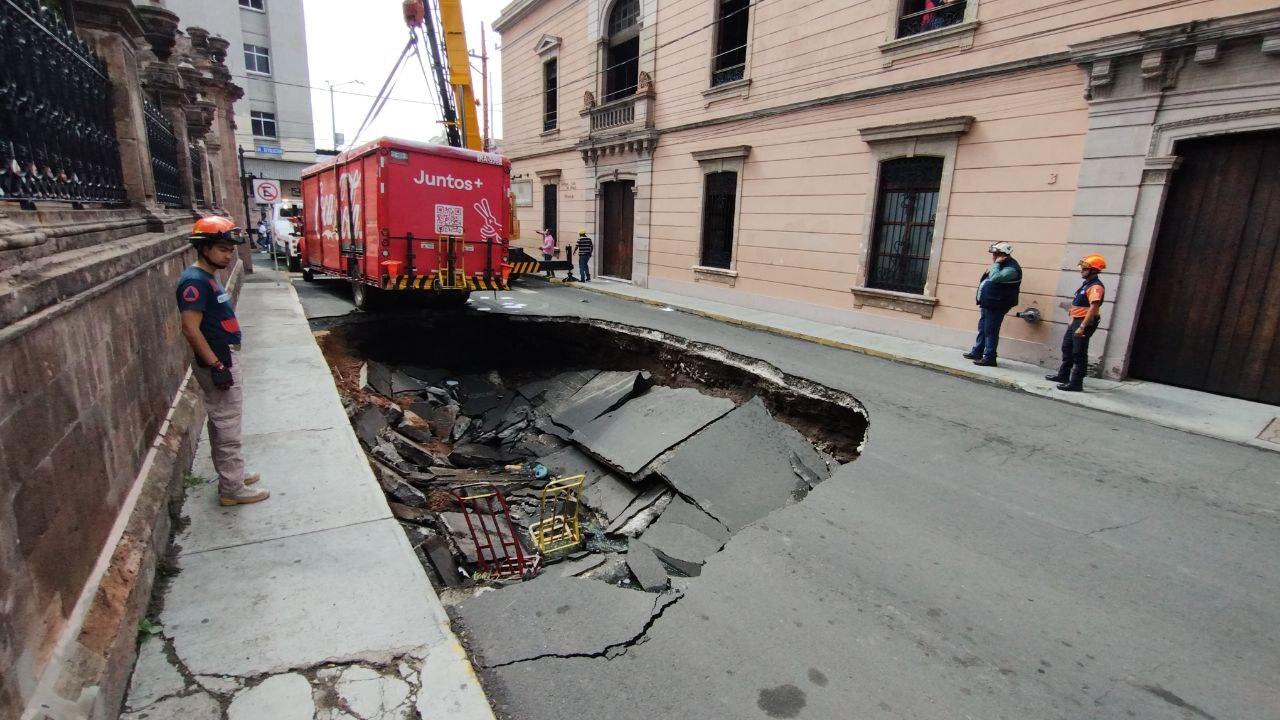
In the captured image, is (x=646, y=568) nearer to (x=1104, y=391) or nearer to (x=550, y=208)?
(x=1104, y=391)

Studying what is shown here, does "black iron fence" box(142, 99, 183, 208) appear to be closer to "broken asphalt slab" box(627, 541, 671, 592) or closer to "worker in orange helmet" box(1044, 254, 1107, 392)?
"broken asphalt slab" box(627, 541, 671, 592)

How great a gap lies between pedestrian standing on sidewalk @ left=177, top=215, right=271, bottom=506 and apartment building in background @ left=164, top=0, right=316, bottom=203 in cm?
3175

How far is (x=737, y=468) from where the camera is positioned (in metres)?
5.05

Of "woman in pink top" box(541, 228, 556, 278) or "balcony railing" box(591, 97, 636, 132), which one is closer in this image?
"balcony railing" box(591, 97, 636, 132)

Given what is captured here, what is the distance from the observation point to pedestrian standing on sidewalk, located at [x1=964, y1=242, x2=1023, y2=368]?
7727 mm

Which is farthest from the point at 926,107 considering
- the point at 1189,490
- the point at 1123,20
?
the point at 1189,490

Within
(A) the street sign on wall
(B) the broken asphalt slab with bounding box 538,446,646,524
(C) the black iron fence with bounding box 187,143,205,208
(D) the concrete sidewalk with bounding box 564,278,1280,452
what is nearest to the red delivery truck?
(C) the black iron fence with bounding box 187,143,205,208

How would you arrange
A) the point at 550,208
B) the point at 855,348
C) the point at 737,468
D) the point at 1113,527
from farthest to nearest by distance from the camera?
1. the point at 550,208
2. the point at 855,348
3. the point at 737,468
4. the point at 1113,527

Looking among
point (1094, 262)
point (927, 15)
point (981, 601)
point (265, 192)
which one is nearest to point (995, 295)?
point (1094, 262)

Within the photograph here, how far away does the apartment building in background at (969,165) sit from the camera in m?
6.50

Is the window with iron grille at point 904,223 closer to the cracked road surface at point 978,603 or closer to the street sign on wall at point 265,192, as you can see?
the cracked road surface at point 978,603

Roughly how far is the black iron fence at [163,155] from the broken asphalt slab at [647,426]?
196 inches

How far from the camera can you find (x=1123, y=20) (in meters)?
7.04

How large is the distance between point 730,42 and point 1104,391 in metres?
10.3
